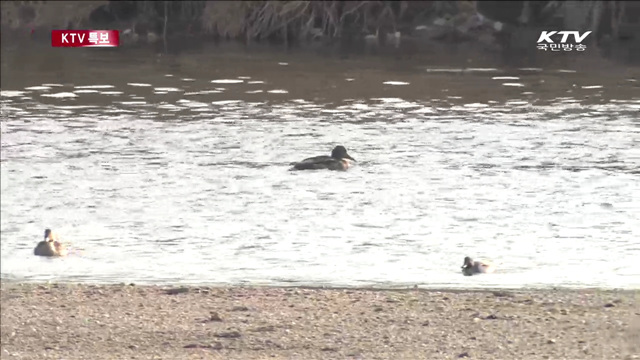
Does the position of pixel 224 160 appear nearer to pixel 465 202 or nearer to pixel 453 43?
pixel 465 202

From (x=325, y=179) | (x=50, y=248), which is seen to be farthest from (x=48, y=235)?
(x=325, y=179)

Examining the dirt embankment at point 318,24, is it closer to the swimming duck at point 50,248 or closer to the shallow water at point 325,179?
the shallow water at point 325,179

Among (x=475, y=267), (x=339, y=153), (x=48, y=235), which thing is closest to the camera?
(x=475, y=267)

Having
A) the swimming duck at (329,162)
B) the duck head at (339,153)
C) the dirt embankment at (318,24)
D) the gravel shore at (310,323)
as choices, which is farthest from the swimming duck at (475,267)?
the dirt embankment at (318,24)

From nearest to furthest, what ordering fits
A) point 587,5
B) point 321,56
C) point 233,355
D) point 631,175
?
1. point 233,355
2. point 631,175
3. point 587,5
4. point 321,56

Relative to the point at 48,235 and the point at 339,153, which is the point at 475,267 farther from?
the point at 339,153

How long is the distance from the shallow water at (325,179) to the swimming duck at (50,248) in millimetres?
79

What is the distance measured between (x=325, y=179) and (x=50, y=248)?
4.54 metres

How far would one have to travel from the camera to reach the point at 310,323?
6.68 meters

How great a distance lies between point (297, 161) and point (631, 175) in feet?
10.7

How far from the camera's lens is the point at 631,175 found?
1155 centimetres

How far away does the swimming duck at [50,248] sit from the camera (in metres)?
8.06

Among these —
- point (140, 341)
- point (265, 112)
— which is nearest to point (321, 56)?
point (265, 112)

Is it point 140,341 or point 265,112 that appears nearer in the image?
point 140,341
